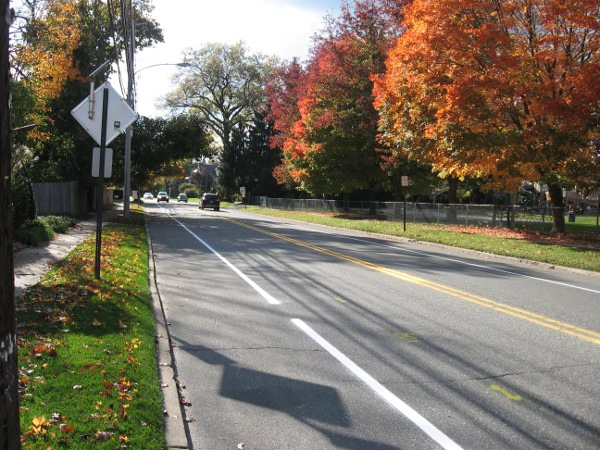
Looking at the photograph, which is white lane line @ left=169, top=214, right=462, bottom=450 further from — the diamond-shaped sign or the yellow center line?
the diamond-shaped sign

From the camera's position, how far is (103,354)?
5477 millimetres

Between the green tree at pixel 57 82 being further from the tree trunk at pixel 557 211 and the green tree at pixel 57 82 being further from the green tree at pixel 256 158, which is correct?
the green tree at pixel 256 158

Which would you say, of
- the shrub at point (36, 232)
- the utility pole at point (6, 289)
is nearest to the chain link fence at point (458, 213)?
the shrub at point (36, 232)

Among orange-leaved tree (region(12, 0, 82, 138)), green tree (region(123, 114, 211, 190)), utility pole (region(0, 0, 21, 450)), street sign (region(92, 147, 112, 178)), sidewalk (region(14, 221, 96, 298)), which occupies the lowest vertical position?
sidewalk (region(14, 221, 96, 298))

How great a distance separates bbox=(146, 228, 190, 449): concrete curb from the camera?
391 cm

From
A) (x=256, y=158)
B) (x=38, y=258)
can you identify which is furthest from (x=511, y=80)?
(x=256, y=158)

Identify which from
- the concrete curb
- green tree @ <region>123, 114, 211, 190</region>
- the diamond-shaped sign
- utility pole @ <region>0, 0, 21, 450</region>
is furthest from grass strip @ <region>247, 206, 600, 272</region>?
utility pole @ <region>0, 0, 21, 450</region>

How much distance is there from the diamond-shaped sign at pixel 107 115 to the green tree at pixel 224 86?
186ft

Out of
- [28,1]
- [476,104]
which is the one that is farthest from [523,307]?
[28,1]

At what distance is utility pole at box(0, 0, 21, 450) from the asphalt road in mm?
1770

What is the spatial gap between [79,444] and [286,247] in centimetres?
1416

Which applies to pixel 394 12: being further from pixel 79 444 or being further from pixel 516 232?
pixel 79 444

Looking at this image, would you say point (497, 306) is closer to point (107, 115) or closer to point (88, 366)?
point (88, 366)

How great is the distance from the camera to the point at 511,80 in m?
19.0
